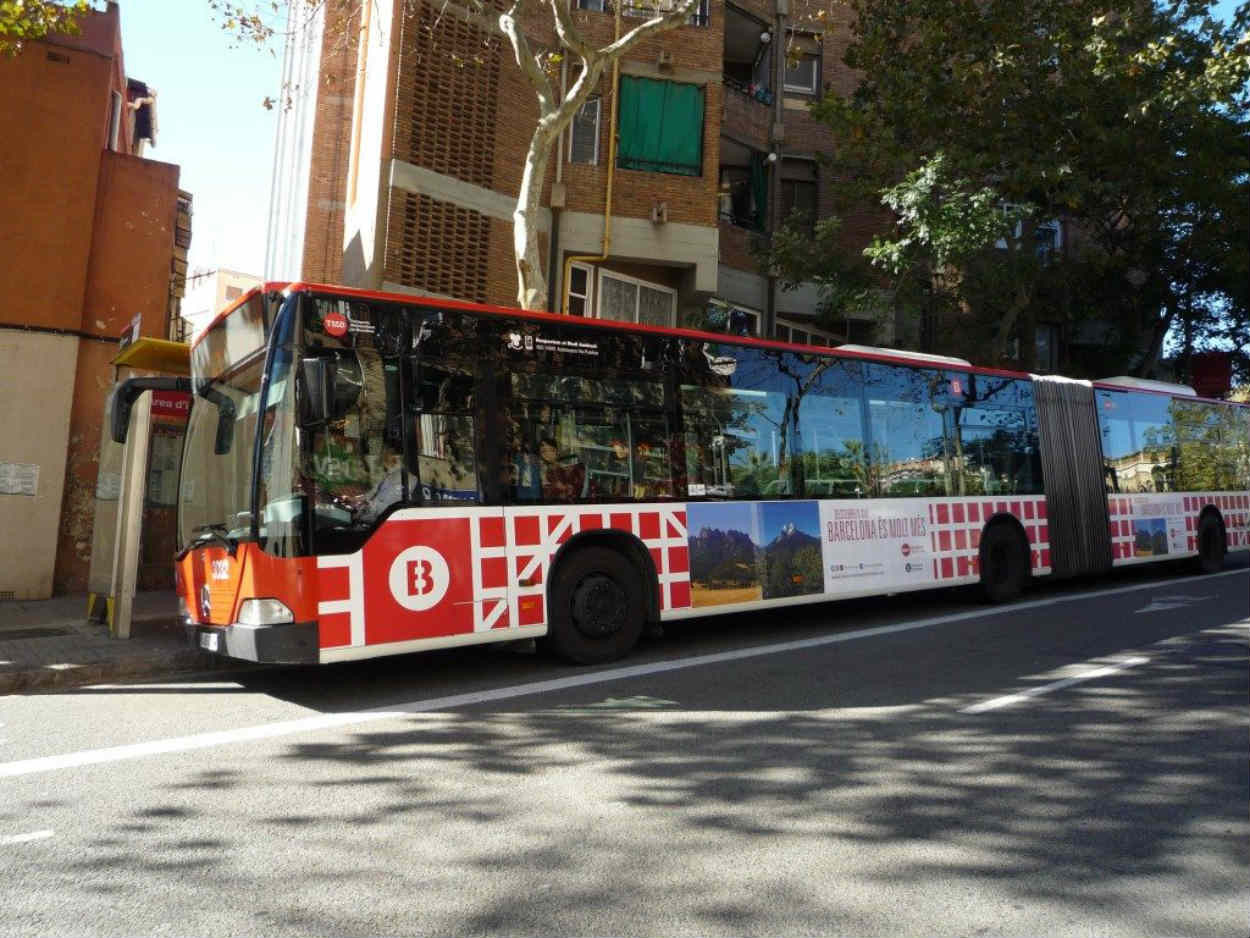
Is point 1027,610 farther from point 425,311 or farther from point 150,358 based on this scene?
point 150,358

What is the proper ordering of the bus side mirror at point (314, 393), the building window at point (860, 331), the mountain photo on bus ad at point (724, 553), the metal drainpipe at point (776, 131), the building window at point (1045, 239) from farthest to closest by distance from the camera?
the building window at point (860, 331), the metal drainpipe at point (776, 131), the building window at point (1045, 239), the mountain photo on bus ad at point (724, 553), the bus side mirror at point (314, 393)

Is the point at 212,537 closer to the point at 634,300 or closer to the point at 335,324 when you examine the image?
the point at 335,324

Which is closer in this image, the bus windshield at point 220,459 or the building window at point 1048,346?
the bus windshield at point 220,459

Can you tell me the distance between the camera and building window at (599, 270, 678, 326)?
18.0m

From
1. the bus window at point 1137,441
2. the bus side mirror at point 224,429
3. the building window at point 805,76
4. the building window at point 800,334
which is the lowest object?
the bus side mirror at point 224,429

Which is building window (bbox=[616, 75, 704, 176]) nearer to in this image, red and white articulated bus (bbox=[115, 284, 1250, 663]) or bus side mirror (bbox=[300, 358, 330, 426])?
red and white articulated bus (bbox=[115, 284, 1250, 663])

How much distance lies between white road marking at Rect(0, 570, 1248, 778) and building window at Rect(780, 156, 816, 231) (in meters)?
15.1

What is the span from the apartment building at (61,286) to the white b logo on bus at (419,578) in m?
7.39

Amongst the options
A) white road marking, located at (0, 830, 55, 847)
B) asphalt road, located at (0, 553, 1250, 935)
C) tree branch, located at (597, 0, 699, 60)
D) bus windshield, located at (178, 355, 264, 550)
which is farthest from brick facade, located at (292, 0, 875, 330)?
white road marking, located at (0, 830, 55, 847)

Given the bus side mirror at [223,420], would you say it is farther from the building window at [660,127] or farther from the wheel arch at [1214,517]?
the wheel arch at [1214,517]

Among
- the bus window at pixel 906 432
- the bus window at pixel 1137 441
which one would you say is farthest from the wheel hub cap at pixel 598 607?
the bus window at pixel 1137 441

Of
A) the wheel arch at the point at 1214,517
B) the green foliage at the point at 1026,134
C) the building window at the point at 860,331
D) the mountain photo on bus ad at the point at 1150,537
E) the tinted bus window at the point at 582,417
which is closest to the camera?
the tinted bus window at the point at 582,417

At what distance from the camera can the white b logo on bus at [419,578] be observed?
22.5 feet

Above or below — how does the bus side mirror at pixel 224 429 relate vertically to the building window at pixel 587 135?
below
